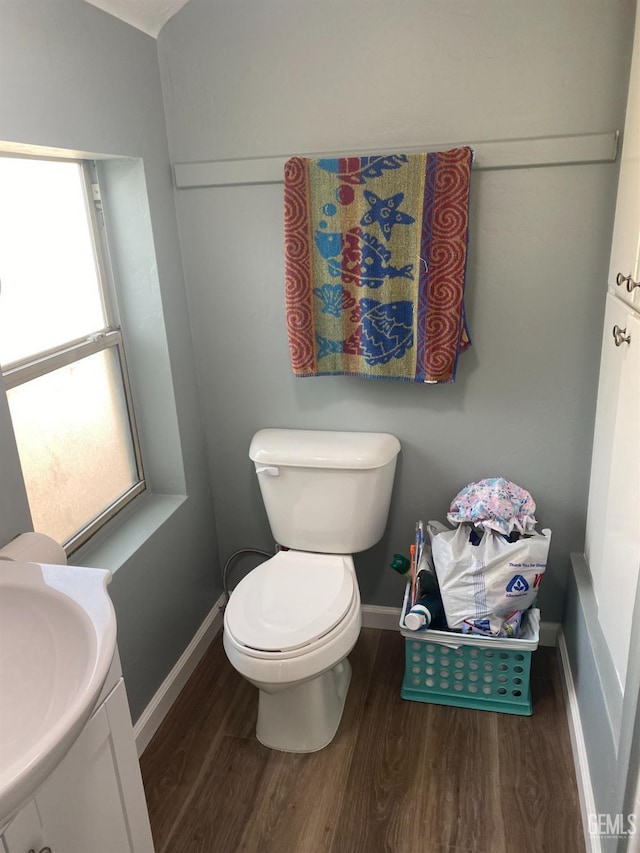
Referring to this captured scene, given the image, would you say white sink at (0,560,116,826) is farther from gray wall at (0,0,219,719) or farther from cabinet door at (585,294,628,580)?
cabinet door at (585,294,628,580)

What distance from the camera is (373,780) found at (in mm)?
1723

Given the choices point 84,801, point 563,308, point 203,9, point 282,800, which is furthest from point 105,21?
point 282,800

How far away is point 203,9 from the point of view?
1797 millimetres

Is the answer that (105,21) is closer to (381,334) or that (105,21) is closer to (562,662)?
(381,334)

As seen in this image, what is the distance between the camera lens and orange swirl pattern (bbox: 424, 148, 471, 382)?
5.57 ft

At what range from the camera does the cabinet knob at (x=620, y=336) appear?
145cm

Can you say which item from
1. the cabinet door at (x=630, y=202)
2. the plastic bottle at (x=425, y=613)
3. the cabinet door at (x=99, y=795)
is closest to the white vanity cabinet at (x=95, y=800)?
the cabinet door at (x=99, y=795)

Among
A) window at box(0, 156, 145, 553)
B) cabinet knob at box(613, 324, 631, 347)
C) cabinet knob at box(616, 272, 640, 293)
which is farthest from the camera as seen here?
window at box(0, 156, 145, 553)

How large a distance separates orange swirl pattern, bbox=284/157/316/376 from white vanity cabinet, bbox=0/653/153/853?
1.06m

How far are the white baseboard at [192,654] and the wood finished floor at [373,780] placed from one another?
35 millimetres

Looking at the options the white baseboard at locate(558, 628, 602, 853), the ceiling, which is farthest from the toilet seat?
the ceiling

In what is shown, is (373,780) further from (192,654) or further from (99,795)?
Result: (99,795)

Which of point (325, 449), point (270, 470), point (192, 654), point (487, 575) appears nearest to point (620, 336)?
point (487, 575)

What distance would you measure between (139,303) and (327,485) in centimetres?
80
